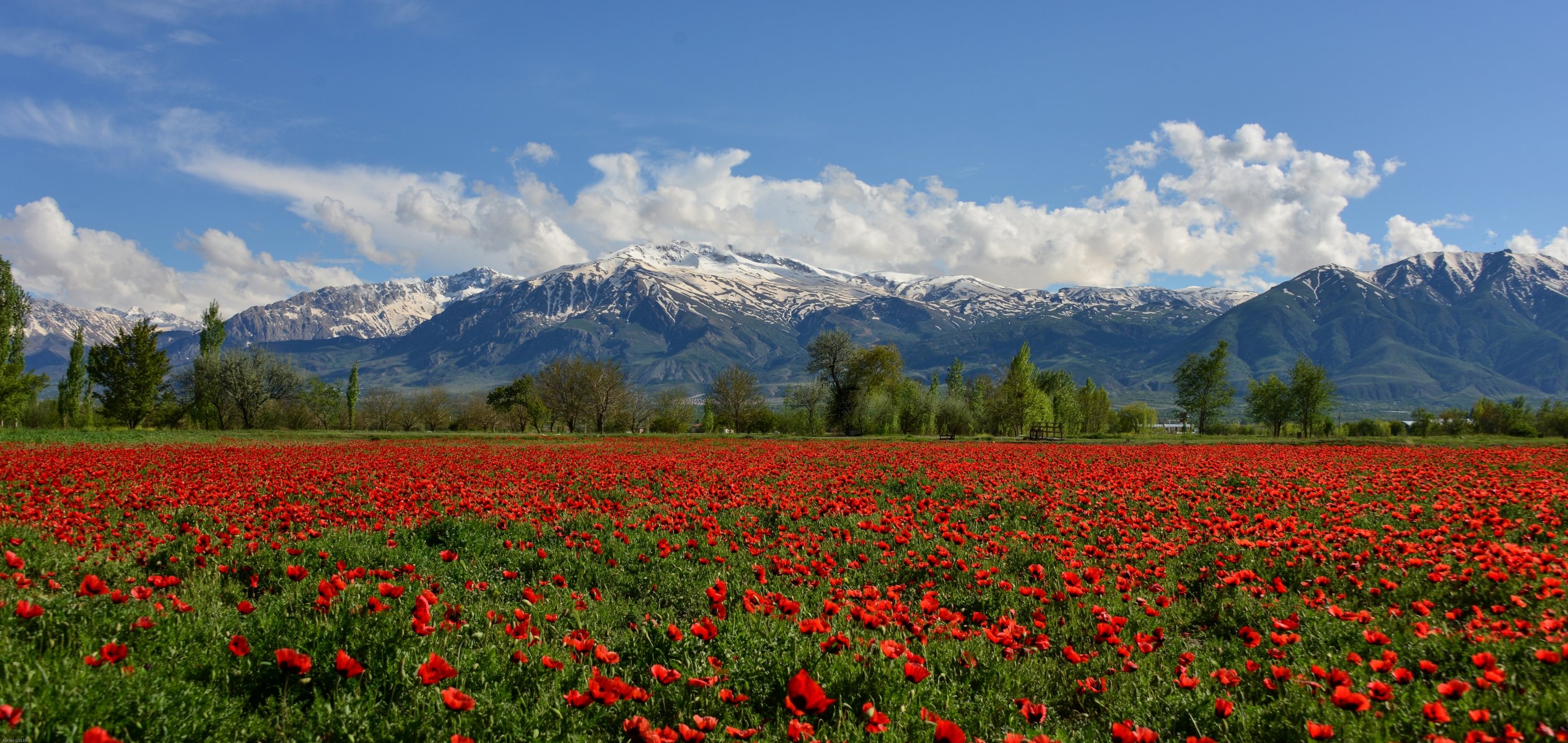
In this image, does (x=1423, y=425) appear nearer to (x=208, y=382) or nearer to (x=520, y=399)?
(x=520, y=399)

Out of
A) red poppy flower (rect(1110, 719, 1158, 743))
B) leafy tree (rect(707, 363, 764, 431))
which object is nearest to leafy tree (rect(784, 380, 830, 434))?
leafy tree (rect(707, 363, 764, 431))

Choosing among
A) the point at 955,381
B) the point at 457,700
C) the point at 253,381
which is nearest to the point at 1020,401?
the point at 955,381

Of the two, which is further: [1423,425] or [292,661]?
[1423,425]

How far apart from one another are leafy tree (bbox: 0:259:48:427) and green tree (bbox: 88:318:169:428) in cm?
526

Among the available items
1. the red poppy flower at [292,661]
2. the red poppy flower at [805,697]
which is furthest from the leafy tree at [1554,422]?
the red poppy flower at [292,661]

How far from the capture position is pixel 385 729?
4039mm

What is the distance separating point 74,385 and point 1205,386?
5074 inches

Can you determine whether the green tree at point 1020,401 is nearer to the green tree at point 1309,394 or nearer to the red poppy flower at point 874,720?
the green tree at point 1309,394

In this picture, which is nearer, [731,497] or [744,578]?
[744,578]

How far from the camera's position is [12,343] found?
57.9 meters

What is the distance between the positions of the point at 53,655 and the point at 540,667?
2.85m

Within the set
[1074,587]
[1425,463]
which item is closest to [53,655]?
[1074,587]

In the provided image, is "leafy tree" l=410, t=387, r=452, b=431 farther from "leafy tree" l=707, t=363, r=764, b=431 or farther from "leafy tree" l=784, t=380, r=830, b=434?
"leafy tree" l=784, t=380, r=830, b=434

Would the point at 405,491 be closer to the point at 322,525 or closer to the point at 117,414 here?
the point at 322,525
